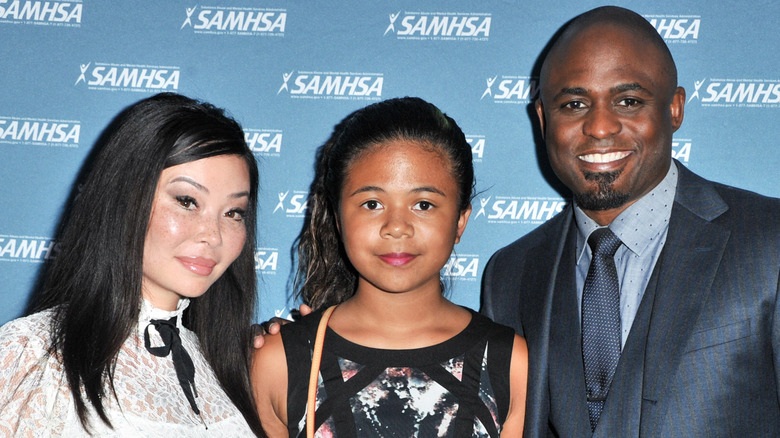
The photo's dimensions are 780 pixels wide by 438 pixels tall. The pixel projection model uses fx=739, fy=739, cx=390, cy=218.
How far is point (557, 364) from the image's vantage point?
2371 mm

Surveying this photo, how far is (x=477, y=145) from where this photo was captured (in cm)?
311

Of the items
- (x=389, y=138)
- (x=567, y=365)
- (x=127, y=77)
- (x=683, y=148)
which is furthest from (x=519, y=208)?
(x=127, y=77)

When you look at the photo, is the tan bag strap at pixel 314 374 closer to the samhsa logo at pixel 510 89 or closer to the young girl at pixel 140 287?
the young girl at pixel 140 287

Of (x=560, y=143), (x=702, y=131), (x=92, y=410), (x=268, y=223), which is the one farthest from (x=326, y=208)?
(x=702, y=131)

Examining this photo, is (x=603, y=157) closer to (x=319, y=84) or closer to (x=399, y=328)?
(x=399, y=328)

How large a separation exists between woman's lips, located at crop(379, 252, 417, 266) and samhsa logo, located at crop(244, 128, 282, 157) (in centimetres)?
113

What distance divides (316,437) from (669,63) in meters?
1.66

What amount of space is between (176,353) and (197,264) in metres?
0.27

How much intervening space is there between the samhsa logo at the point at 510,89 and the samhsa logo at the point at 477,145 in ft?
0.55

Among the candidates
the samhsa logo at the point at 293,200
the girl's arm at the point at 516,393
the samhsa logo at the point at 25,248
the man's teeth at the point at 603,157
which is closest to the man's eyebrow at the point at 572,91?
the man's teeth at the point at 603,157

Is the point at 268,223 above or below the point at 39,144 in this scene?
below

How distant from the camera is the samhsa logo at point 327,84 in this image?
10.3ft

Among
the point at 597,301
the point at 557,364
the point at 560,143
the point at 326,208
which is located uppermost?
the point at 560,143

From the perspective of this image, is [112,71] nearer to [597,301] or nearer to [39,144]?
[39,144]
